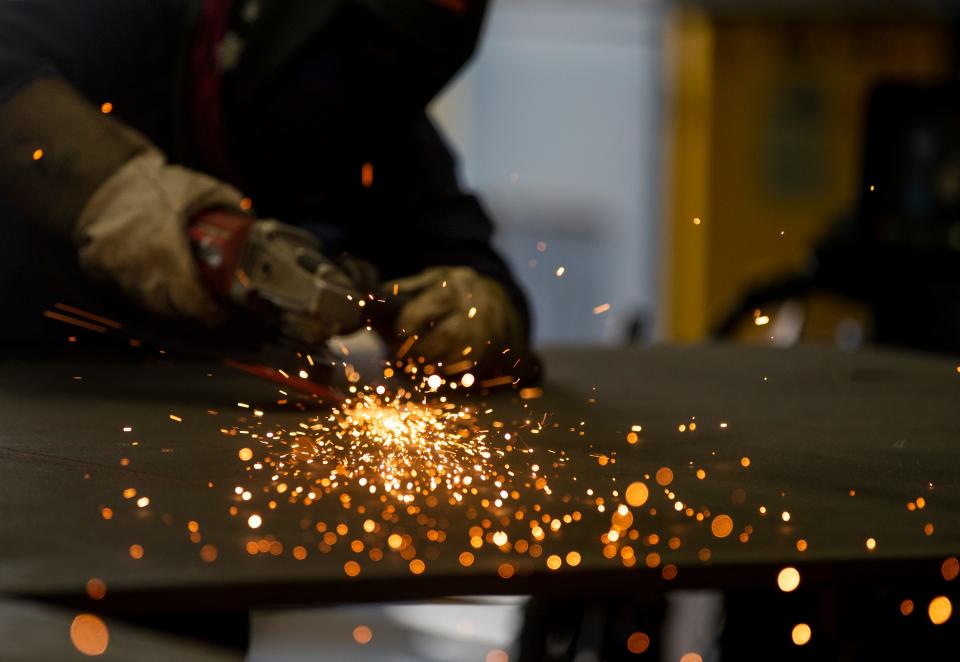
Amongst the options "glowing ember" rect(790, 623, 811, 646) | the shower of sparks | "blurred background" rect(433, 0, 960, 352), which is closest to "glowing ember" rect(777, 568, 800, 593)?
the shower of sparks

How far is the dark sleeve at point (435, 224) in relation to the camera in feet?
2.79

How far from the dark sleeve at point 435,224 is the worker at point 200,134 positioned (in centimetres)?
2

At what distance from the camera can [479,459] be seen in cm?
56

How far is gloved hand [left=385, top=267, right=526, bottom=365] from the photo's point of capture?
2.48 ft

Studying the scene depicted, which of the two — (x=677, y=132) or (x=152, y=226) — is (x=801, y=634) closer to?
(x=152, y=226)

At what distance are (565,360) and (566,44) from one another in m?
2.83

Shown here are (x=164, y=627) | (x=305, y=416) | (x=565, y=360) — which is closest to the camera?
(x=164, y=627)

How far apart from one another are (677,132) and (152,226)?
3.25 meters

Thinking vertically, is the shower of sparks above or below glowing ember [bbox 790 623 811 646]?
above

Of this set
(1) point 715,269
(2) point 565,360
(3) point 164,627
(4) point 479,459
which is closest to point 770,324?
(2) point 565,360

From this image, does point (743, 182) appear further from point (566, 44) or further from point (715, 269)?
point (566, 44)

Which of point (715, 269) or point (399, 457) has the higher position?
point (715, 269)

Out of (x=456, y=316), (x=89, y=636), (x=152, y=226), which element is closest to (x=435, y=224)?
(x=456, y=316)

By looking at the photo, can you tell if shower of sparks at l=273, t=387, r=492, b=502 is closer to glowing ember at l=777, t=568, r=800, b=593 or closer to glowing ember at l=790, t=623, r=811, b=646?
glowing ember at l=777, t=568, r=800, b=593
